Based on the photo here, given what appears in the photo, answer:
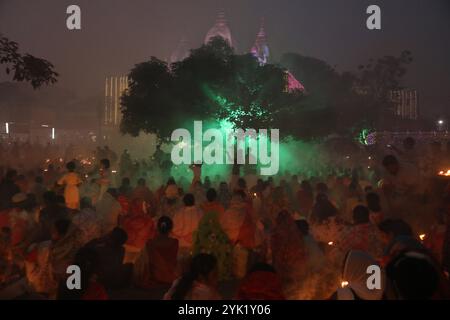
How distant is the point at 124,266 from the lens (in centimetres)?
793

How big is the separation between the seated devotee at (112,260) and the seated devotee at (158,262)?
9.0 inches

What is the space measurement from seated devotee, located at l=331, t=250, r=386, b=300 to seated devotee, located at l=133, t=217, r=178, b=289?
3.05m

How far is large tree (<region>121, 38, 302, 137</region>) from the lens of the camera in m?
22.7

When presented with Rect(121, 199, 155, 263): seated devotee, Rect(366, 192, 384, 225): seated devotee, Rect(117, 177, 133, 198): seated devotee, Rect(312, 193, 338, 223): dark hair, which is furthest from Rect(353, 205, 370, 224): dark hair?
Rect(117, 177, 133, 198): seated devotee

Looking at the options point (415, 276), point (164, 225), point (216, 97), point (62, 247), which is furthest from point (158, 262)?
point (216, 97)

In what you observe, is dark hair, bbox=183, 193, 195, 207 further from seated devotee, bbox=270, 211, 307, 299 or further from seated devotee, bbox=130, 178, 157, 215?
seated devotee, bbox=130, 178, 157, 215

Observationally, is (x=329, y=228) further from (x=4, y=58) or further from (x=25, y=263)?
(x=4, y=58)

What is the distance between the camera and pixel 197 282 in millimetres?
4801

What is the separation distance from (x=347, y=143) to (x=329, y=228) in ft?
83.6

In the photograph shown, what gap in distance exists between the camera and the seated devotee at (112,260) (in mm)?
7512

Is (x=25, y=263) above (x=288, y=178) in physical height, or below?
below

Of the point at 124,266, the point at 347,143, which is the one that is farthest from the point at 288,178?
the point at 347,143

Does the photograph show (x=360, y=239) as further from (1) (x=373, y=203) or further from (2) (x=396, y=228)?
(1) (x=373, y=203)

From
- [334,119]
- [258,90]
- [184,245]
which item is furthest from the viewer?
[334,119]
